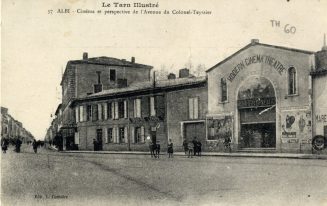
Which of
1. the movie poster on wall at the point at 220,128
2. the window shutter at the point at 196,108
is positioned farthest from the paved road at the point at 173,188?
the window shutter at the point at 196,108

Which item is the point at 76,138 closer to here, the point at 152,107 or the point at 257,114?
the point at 152,107

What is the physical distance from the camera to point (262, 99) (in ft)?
83.2

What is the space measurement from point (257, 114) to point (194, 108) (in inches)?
182

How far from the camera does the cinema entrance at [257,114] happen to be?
25.2 meters

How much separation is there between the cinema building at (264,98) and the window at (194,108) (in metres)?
1.06

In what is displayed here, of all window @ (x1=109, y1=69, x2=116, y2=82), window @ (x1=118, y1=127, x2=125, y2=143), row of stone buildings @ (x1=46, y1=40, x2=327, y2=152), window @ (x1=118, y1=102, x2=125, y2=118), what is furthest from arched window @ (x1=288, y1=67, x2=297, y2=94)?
window @ (x1=109, y1=69, x2=116, y2=82)

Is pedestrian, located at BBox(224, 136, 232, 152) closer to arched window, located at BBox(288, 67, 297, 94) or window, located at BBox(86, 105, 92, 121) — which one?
arched window, located at BBox(288, 67, 297, 94)

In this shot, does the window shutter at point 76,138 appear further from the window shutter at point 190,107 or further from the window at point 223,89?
the window at point 223,89

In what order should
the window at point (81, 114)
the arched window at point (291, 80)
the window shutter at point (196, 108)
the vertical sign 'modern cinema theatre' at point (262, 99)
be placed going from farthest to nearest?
the window at point (81, 114) < the window shutter at point (196, 108) < the arched window at point (291, 80) < the vertical sign 'modern cinema theatre' at point (262, 99)

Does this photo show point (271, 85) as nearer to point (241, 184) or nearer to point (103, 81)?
point (241, 184)

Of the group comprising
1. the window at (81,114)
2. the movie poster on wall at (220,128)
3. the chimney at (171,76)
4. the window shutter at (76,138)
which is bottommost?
the window shutter at (76,138)

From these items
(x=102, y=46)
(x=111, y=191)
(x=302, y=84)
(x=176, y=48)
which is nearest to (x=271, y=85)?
(x=302, y=84)

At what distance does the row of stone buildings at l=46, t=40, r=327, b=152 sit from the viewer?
2353 cm

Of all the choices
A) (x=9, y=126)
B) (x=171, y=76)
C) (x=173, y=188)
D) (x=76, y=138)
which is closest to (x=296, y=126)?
(x=171, y=76)
